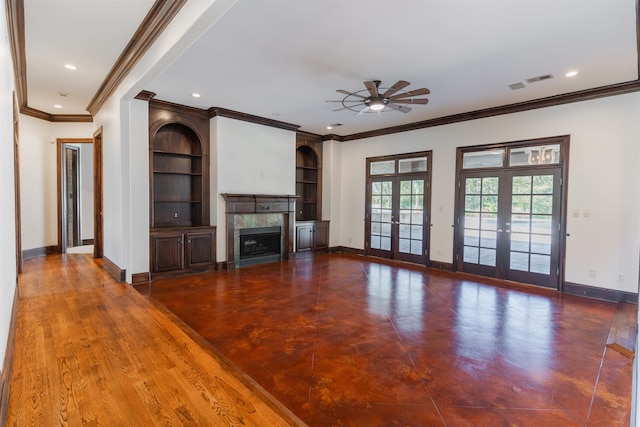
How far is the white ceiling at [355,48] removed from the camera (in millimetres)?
2879

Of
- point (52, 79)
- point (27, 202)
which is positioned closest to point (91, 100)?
point (52, 79)

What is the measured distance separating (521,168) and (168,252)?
6.28m

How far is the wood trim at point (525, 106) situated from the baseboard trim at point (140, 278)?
5644 mm

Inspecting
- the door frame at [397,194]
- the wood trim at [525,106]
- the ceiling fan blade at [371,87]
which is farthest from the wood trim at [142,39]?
the door frame at [397,194]

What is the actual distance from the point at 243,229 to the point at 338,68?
3.73m

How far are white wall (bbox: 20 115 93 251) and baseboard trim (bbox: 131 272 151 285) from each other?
317 centimetres

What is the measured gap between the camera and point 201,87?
4.86 metres

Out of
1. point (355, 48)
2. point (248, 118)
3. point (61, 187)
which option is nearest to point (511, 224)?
point (355, 48)

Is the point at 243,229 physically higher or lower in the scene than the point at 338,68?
lower

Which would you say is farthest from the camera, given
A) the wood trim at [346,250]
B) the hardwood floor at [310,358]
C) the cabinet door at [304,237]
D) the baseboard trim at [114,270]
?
the wood trim at [346,250]

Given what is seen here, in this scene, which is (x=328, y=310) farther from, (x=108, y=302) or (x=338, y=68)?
(x=338, y=68)

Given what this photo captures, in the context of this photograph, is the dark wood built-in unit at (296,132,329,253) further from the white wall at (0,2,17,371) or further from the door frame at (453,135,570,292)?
the white wall at (0,2,17,371)

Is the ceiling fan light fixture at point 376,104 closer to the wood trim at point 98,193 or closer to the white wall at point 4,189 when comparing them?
the white wall at point 4,189

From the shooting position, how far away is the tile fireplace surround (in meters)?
6.25
